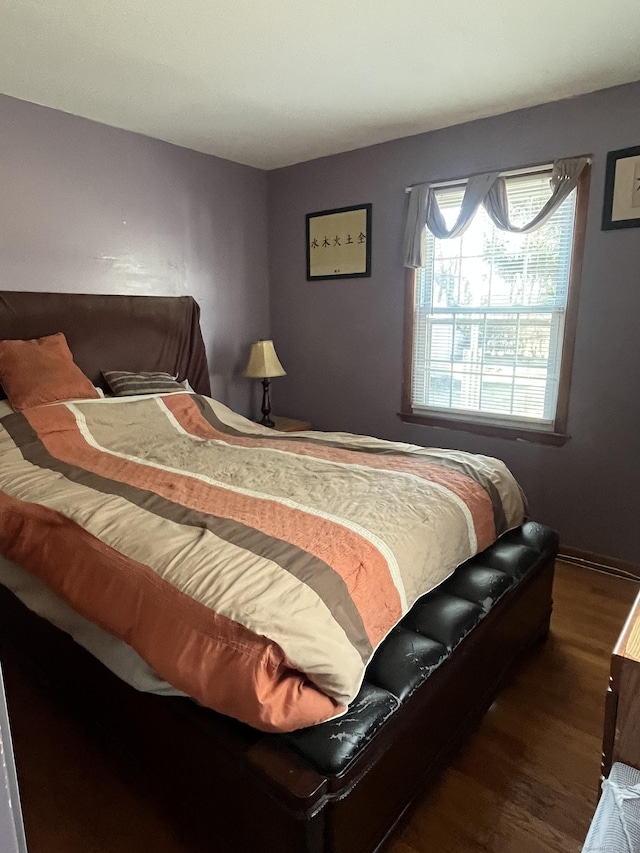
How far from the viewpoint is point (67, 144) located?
9.35ft

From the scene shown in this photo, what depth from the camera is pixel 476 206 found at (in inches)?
114

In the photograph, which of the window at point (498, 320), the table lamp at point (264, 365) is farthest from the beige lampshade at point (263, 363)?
the window at point (498, 320)

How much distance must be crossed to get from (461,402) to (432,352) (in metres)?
0.36

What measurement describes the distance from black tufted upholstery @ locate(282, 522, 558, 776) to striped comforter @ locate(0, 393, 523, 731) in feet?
0.19

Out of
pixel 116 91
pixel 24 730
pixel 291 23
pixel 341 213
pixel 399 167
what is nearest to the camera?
pixel 24 730

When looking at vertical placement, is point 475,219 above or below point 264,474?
above

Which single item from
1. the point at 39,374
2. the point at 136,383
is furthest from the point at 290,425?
the point at 39,374

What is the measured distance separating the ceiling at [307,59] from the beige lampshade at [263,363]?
129 centimetres

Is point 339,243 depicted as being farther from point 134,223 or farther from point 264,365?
point 134,223

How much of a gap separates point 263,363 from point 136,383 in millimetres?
929

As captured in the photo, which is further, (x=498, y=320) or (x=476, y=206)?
(x=498, y=320)

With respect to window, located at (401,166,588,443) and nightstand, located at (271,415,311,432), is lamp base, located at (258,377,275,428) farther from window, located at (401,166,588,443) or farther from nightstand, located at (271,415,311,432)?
window, located at (401,166,588,443)

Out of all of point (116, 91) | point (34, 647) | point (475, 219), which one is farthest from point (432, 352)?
point (34, 647)

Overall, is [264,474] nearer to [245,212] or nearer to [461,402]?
[461,402]
